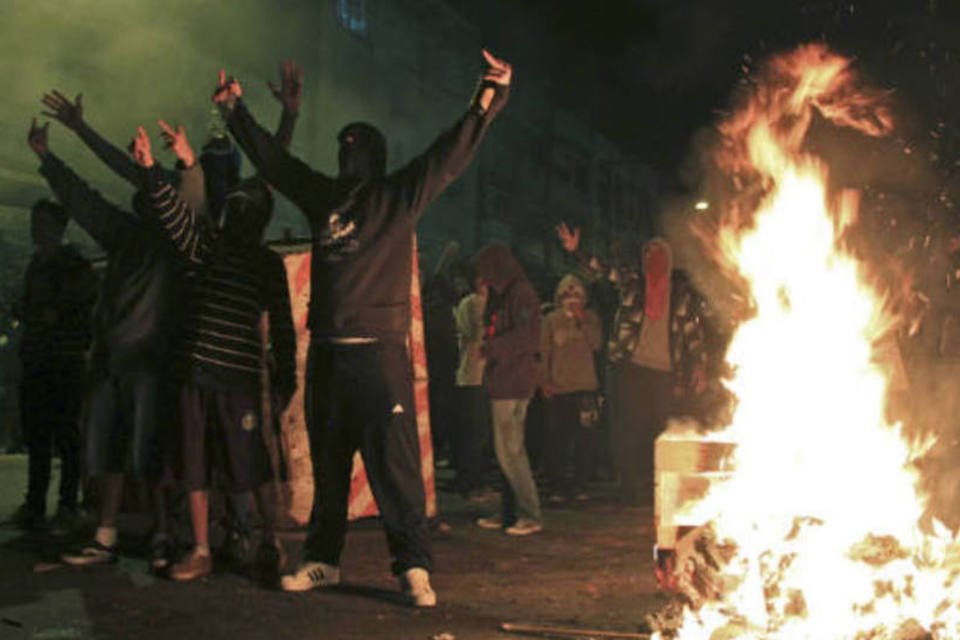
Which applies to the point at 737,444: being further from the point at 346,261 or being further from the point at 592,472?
the point at 592,472

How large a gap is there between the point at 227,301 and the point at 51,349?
81.0 inches

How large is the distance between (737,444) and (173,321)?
315cm

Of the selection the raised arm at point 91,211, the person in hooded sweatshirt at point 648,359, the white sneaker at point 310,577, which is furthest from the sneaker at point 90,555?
the person in hooded sweatshirt at point 648,359

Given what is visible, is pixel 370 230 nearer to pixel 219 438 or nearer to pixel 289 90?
pixel 289 90

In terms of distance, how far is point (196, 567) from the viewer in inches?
234

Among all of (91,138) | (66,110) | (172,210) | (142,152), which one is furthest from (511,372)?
(66,110)

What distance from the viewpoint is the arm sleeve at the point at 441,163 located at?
548cm

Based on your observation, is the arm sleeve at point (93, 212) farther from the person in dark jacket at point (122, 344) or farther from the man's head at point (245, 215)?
the man's head at point (245, 215)

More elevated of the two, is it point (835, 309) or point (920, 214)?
point (920, 214)

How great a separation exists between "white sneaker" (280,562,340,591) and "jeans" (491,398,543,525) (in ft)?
7.48

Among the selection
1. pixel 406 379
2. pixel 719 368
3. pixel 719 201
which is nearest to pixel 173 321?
pixel 406 379

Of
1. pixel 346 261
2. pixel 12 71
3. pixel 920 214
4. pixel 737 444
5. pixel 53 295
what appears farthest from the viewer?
pixel 12 71

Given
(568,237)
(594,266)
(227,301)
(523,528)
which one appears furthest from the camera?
(594,266)

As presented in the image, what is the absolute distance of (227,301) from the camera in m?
6.00
